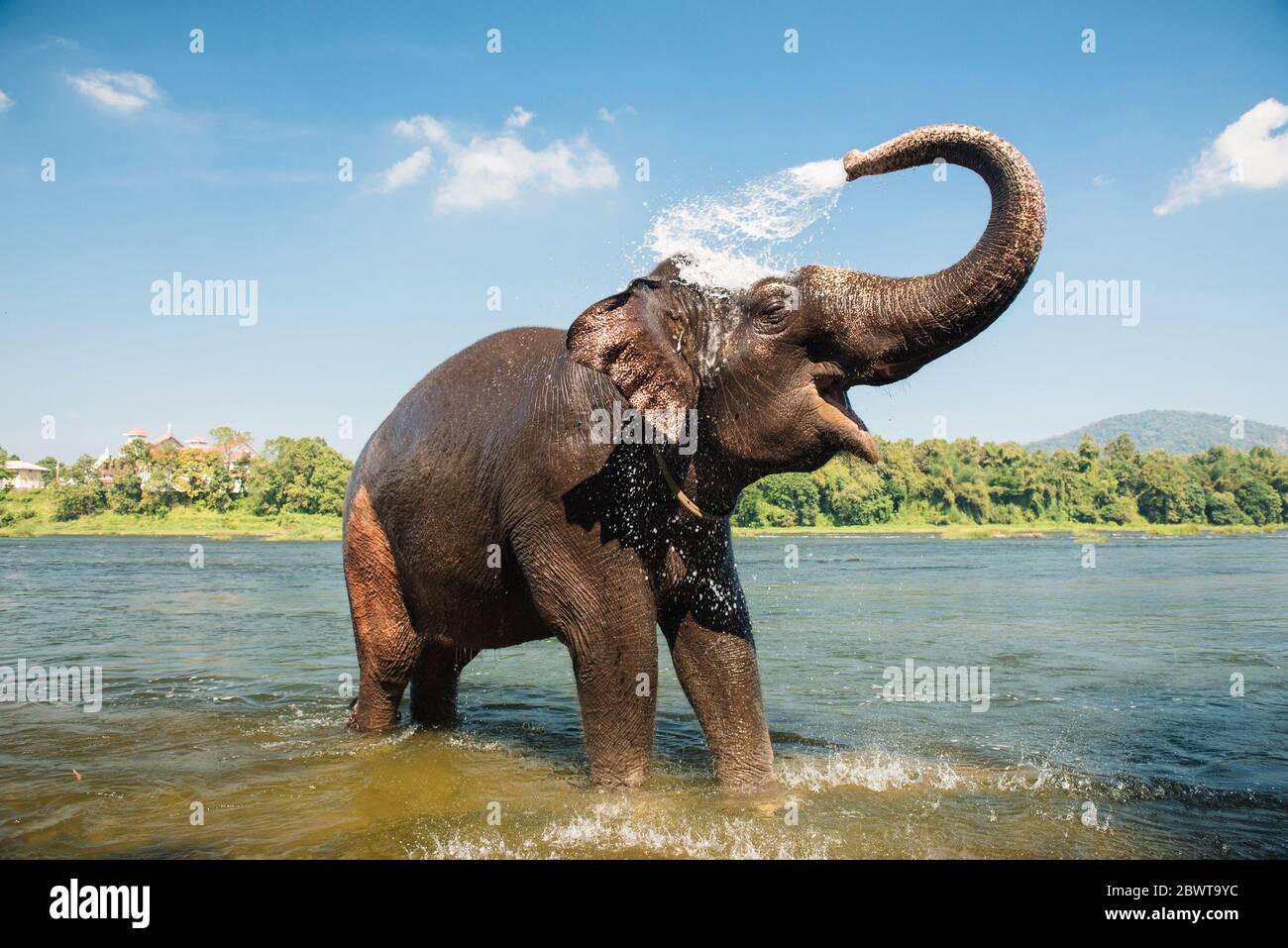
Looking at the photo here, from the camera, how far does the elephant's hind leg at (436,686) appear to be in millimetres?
7758

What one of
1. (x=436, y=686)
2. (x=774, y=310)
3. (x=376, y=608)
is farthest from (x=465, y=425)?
(x=436, y=686)

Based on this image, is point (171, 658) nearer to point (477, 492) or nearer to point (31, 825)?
point (31, 825)

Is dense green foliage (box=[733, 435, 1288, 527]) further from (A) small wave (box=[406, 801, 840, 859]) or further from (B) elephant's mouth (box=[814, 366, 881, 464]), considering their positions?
(B) elephant's mouth (box=[814, 366, 881, 464])

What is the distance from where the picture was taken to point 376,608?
7020 mm

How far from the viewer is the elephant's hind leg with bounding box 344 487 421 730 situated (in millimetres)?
6883

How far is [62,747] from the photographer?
7.86 metres

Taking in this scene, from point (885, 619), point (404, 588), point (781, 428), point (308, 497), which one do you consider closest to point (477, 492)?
point (404, 588)

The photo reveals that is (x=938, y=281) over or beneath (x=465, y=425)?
over

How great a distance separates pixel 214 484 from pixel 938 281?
95.7 m
